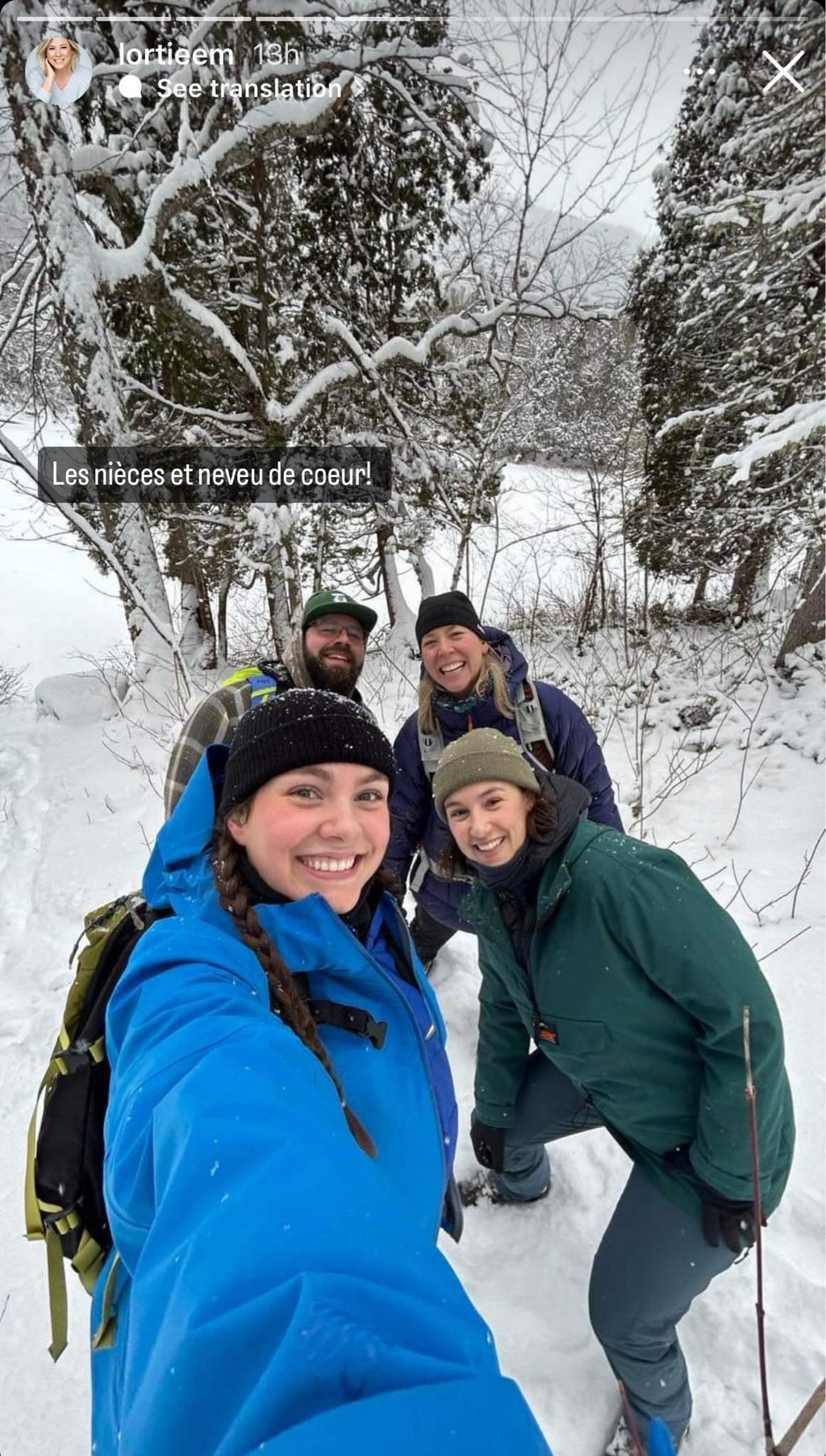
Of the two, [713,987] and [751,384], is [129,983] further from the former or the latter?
[751,384]

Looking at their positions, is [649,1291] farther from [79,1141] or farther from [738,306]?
[738,306]

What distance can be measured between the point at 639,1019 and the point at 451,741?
1.48m

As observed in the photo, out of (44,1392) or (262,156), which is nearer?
(44,1392)

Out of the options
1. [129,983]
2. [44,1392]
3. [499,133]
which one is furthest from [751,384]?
[44,1392]

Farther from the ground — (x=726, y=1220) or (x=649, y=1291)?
(x=726, y=1220)

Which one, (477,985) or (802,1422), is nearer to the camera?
(802,1422)

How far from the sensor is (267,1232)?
2.13ft

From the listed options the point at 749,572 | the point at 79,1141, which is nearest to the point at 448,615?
the point at 79,1141

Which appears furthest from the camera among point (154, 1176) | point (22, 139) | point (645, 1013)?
point (22, 139)

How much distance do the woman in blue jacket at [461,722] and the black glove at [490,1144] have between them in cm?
84

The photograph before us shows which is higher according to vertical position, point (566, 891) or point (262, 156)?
point (262, 156)

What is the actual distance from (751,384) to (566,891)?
8.36m

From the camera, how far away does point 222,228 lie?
7.68 m

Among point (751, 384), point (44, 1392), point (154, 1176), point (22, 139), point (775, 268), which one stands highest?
point (22, 139)
